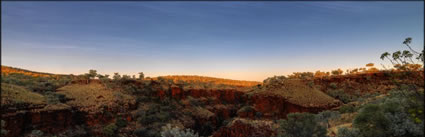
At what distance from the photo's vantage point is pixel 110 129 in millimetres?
20969

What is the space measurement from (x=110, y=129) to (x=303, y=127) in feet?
49.7

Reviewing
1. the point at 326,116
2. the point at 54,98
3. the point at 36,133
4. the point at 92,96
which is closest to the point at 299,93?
the point at 326,116

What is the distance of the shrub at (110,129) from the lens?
2069cm

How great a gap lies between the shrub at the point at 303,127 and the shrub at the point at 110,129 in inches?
537

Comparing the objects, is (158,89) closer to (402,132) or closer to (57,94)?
(57,94)

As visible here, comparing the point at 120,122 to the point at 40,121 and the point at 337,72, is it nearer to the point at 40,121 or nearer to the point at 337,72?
the point at 40,121

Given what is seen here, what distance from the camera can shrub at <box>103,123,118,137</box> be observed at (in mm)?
20688

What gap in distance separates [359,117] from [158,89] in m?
24.2

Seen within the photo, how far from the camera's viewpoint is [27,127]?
59.3 ft

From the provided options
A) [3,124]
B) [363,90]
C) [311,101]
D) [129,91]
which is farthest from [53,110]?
[363,90]

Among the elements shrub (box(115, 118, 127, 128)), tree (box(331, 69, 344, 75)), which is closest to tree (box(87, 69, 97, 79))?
shrub (box(115, 118, 127, 128))

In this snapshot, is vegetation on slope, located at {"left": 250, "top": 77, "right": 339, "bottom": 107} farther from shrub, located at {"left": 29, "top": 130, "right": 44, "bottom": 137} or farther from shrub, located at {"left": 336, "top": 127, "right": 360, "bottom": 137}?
shrub, located at {"left": 29, "top": 130, "right": 44, "bottom": 137}

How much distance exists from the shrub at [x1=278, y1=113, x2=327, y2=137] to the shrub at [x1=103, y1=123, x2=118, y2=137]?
44.8ft

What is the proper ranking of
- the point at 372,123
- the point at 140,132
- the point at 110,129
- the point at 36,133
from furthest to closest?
the point at 140,132 → the point at 110,129 → the point at 36,133 → the point at 372,123
